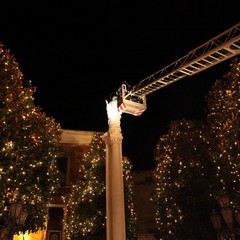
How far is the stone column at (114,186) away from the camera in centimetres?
1213

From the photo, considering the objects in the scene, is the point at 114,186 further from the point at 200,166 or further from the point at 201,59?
the point at 200,166

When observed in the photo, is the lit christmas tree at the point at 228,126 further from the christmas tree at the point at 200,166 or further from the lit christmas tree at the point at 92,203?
the lit christmas tree at the point at 92,203

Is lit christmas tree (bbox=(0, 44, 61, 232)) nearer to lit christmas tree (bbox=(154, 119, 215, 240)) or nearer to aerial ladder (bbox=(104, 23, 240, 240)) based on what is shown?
aerial ladder (bbox=(104, 23, 240, 240))

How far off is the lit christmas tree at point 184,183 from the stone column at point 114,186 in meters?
7.30

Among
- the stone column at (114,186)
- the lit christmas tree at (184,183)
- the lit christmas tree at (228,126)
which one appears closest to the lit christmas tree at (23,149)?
the stone column at (114,186)

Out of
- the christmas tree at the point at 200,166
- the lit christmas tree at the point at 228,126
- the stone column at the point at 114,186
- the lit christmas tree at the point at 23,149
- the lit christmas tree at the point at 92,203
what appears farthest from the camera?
the lit christmas tree at the point at 92,203

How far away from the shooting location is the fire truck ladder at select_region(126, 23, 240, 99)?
12281 millimetres

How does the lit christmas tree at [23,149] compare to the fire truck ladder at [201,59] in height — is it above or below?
below

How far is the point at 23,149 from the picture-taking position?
14.3 meters

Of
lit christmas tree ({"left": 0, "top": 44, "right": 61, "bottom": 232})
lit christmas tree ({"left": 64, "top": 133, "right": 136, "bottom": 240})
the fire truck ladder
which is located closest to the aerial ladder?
the fire truck ladder

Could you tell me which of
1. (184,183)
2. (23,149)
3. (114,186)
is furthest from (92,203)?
(114,186)

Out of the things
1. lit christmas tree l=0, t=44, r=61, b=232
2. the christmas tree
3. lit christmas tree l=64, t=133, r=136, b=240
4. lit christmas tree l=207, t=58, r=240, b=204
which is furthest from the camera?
lit christmas tree l=64, t=133, r=136, b=240

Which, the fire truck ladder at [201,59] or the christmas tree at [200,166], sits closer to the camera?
the fire truck ladder at [201,59]

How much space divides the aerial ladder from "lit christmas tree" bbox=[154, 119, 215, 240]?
624 cm
